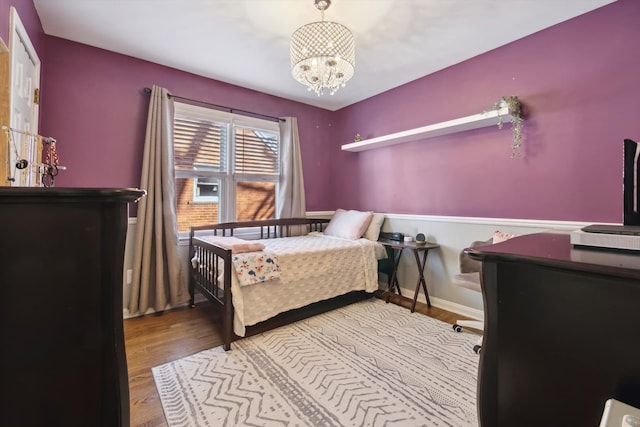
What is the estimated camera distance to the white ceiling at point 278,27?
6.56 feet

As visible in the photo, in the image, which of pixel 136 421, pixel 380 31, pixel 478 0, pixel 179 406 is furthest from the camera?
pixel 380 31

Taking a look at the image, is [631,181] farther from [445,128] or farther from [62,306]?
[445,128]

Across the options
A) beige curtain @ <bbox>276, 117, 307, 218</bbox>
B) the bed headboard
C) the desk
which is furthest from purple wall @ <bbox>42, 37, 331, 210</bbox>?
the desk

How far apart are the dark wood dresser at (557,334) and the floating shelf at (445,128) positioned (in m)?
2.03

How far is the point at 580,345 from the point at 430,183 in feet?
8.59

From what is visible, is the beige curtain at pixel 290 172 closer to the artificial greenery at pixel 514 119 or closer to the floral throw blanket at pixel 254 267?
the floral throw blanket at pixel 254 267

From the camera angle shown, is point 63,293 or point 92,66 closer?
point 63,293

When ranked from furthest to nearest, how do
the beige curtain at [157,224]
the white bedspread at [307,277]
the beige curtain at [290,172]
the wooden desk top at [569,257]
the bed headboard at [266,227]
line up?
the beige curtain at [290,172], the bed headboard at [266,227], the beige curtain at [157,224], the white bedspread at [307,277], the wooden desk top at [569,257]

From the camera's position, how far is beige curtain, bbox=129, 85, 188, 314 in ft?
8.63

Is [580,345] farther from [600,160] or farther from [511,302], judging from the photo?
[600,160]

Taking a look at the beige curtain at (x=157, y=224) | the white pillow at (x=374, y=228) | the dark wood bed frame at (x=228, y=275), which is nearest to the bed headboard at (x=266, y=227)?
the dark wood bed frame at (x=228, y=275)

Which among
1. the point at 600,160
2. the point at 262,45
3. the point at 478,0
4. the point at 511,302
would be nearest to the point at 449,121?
the point at 478,0

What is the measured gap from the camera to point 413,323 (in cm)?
255

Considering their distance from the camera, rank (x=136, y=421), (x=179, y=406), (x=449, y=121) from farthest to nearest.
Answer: (x=449, y=121), (x=179, y=406), (x=136, y=421)
